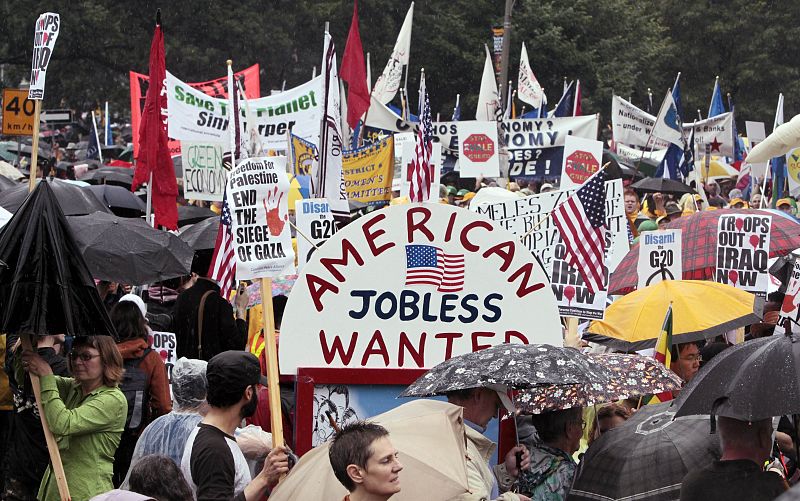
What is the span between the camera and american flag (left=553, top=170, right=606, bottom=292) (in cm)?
774

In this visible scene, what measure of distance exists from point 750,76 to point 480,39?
1101cm

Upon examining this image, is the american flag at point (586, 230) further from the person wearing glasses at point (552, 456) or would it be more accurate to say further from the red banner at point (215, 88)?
the red banner at point (215, 88)

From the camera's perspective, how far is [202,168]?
13.1 metres

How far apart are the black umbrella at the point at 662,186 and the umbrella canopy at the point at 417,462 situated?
1677cm

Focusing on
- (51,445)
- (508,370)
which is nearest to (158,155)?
(51,445)

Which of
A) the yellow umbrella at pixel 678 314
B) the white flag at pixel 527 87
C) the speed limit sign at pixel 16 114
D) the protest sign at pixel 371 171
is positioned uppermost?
the white flag at pixel 527 87

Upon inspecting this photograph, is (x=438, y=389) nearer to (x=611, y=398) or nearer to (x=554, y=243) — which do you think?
(x=611, y=398)

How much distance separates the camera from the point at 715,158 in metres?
28.7

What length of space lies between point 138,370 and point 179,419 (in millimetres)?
1366

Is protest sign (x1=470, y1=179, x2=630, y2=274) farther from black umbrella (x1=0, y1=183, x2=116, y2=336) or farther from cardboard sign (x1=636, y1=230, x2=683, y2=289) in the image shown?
black umbrella (x1=0, y1=183, x2=116, y2=336)

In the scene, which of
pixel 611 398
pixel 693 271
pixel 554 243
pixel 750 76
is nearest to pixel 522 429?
pixel 611 398

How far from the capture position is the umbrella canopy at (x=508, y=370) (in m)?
4.78

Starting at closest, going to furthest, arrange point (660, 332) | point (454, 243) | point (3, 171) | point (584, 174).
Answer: point (454, 243) → point (660, 332) → point (584, 174) → point (3, 171)

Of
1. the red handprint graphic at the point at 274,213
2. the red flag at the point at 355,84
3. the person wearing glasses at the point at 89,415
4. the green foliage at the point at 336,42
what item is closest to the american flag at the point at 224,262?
the red handprint graphic at the point at 274,213
